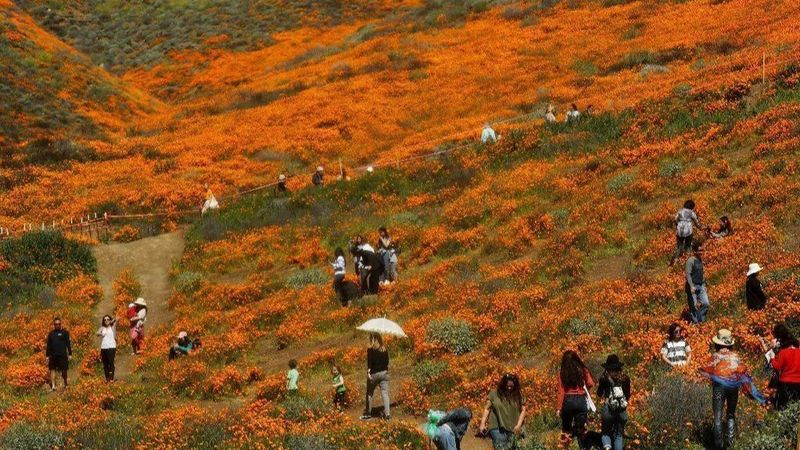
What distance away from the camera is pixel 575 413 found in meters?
12.1

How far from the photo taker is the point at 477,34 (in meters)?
63.1

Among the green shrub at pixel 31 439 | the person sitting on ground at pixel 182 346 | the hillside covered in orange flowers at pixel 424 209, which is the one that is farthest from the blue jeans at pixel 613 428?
the person sitting on ground at pixel 182 346

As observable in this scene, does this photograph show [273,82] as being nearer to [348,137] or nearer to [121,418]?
[348,137]

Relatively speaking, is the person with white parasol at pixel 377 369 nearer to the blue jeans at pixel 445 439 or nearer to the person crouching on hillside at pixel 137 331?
the blue jeans at pixel 445 439

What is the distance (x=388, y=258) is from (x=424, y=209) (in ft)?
22.9

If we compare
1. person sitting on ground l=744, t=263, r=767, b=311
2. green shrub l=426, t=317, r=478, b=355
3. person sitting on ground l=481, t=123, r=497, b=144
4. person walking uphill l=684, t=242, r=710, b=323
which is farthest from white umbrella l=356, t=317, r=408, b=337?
person sitting on ground l=481, t=123, r=497, b=144

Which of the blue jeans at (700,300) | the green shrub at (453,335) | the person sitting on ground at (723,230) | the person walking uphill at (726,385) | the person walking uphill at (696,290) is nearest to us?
the person walking uphill at (726,385)

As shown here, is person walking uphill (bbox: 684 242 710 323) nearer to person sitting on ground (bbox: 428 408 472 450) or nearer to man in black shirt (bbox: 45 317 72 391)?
person sitting on ground (bbox: 428 408 472 450)

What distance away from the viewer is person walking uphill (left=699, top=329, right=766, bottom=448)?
11352 mm

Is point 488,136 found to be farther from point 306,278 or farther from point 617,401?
point 617,401

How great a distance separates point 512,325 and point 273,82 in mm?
43277

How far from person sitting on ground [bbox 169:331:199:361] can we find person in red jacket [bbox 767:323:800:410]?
15614 mm

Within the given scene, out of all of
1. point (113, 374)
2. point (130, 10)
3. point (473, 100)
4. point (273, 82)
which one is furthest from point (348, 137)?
point (130, 10)

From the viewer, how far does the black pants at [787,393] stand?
11.5 metres
